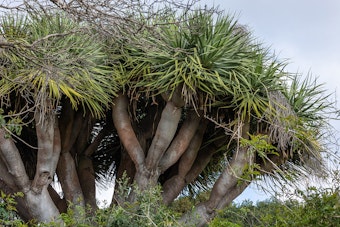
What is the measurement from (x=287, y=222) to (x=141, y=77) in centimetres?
379

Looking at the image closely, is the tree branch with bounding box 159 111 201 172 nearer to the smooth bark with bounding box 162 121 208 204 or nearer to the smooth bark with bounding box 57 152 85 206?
the smooth bark with bounding box 162 121 208 204

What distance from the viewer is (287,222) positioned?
5172mm

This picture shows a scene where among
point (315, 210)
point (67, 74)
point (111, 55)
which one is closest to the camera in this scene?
point (315, 210)

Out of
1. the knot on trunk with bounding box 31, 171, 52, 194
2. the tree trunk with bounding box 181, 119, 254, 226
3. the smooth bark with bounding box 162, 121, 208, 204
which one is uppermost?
the knot on trunk with bounding box 31, 171, 52, 194

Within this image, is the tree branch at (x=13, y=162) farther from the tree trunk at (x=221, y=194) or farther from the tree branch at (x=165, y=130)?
the tree trunk at (x=221, y=194)

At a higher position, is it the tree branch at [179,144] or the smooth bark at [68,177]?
the smooth bark at [68,177]

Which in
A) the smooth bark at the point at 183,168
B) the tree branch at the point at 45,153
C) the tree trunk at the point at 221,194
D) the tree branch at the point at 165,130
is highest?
the tree branch at the point at 45,153

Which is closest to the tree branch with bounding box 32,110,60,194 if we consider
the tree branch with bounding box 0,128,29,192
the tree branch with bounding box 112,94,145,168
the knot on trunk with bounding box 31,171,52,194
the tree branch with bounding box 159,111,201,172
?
the knot on trunk with bounding box 31,171,52,194

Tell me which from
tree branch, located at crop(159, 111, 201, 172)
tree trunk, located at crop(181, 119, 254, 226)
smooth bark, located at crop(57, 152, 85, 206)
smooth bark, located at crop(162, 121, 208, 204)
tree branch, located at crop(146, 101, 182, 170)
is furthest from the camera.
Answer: smooth bark, located at crop(162, 121, 208, 204)

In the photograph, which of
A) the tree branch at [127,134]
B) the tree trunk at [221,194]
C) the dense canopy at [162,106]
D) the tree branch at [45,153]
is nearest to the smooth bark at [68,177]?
the dense canopy at [162,106]

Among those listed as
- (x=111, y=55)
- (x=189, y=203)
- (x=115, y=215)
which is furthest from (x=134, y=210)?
(x=189, y=203)

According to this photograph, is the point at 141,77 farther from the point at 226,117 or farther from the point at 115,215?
the point at 115,215

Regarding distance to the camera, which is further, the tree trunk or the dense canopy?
the tree trunk

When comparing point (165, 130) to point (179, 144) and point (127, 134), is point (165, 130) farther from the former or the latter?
point (127, 134)
